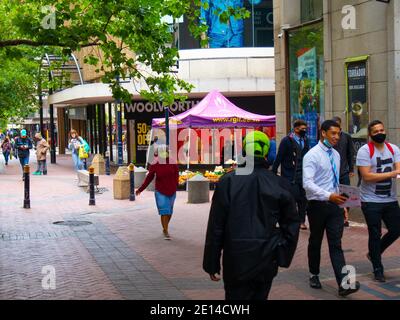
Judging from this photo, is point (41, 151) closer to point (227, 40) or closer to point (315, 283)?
point (227, 40)

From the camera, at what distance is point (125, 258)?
9250 mm

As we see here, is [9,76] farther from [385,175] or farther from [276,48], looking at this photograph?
[385,175]

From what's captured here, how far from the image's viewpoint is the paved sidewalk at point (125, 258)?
7145 millimetres

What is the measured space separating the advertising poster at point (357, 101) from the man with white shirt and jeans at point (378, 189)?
3988 millimetres

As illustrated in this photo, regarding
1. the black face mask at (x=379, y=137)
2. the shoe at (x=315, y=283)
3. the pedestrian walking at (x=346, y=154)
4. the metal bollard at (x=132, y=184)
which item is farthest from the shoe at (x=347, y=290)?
the metal bollard at (x=132, y=184)

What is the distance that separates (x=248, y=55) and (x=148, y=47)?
65.2 feet

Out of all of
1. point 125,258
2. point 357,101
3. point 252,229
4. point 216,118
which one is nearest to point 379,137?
point 252,229

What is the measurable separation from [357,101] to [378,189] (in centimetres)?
457

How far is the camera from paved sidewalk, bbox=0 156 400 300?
7145 millimetres

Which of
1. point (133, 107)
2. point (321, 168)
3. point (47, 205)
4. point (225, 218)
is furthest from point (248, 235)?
point (133, 107)

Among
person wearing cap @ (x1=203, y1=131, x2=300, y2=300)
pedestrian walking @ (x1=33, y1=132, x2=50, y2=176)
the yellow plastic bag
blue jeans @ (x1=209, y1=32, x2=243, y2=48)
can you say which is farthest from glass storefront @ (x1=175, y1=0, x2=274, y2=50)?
person wearing cap @ (x1=203, y1=131, x2=300, y2=300)

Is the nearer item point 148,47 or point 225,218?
point 225,218

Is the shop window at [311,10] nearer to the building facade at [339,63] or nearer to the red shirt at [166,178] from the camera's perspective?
the building facade at [339,63]

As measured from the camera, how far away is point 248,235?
4.55 meters
